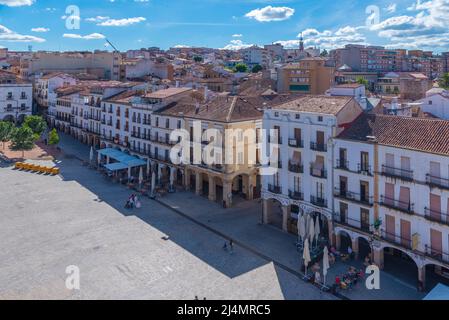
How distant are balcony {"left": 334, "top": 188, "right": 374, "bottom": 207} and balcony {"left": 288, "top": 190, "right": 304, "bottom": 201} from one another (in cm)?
356

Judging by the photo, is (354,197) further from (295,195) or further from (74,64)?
(74,64)

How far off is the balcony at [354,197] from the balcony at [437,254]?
489cm

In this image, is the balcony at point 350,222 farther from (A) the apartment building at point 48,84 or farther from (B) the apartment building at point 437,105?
(A) the apartment building at point 48,84

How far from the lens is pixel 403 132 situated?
30.3 m

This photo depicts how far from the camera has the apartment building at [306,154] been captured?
111 ft

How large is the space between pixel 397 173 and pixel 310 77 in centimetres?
6617

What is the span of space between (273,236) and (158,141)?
2434cm

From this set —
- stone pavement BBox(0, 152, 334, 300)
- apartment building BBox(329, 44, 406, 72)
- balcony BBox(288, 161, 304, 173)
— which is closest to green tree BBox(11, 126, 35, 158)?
stone pavement BBox(0, 152, 334, 300)

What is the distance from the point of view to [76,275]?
28.3 metres

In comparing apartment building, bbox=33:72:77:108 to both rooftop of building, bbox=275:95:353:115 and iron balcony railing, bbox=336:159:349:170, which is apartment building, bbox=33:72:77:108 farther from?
iron balcony railing, bbox=336:159:349:170

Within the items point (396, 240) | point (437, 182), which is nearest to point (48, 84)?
point (396, 240)

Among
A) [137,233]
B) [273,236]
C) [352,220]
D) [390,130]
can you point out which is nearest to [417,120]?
[390,130]
